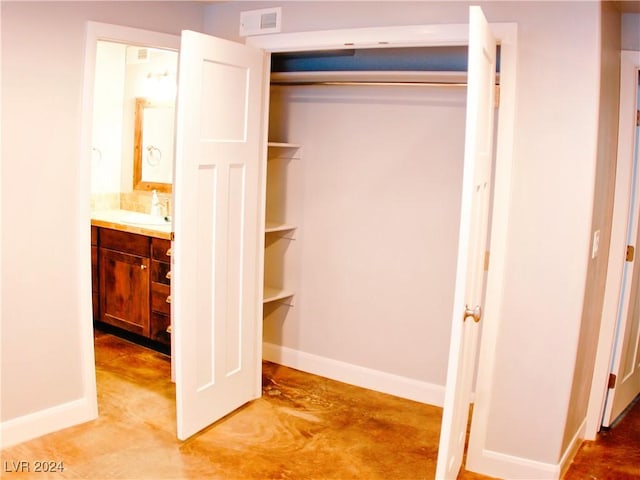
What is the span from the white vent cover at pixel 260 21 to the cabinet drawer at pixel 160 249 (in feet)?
4.59

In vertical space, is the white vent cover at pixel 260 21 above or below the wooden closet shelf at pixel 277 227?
above

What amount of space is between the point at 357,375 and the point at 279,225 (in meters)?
1.05

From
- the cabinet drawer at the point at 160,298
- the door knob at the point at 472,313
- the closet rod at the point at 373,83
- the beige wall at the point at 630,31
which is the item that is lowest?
the cabinet drawer at the point at 160,298

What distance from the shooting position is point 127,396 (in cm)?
351

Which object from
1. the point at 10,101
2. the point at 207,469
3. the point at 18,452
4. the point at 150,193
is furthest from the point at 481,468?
the point at 150,193

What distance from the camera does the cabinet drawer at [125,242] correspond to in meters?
4.08

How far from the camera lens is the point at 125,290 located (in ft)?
14.0

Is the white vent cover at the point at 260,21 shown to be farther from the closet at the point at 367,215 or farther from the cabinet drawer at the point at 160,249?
the cabinet drawer at the point at 160,249

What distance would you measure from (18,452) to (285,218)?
1974 mm

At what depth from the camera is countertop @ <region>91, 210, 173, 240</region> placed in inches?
155

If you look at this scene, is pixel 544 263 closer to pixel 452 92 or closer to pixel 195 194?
pixel 452 92

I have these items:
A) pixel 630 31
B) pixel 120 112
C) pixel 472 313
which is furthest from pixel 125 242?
pixel 630 31

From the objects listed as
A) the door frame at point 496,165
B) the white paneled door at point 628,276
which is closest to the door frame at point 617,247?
the white paneled door at point 628,276

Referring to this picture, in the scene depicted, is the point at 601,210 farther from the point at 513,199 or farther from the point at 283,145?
the point at 283,145
